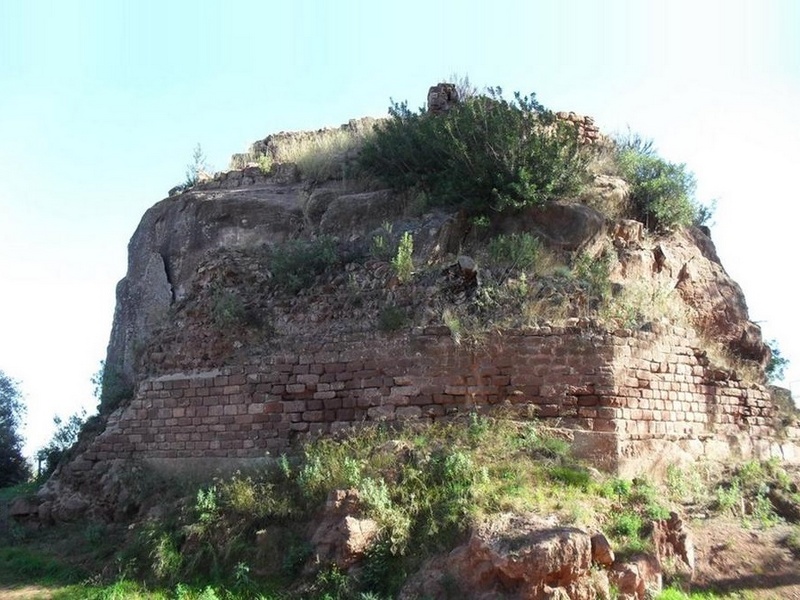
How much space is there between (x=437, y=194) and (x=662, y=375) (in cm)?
430

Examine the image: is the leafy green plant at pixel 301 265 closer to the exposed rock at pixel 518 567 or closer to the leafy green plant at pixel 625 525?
the exposed rock at pixel 518 567

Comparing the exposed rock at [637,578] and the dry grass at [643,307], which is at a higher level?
the dry grass at [643,307]

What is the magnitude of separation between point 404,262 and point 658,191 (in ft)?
15.2

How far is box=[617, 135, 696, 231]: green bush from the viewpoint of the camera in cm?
1317

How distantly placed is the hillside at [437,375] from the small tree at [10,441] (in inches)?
155

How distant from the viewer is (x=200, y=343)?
11406 mm

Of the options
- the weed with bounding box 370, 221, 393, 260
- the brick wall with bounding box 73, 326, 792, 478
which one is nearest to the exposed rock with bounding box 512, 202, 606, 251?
the weed with bounding box 370, 221, 393, 260

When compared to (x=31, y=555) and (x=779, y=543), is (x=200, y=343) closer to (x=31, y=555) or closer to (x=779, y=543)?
(x=31, y=555)

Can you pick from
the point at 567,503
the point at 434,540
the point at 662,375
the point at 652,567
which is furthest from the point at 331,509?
the point at 662,375

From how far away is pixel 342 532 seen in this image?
8.14 meters

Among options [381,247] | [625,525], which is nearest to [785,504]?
[625,525]

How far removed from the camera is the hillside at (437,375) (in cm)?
827

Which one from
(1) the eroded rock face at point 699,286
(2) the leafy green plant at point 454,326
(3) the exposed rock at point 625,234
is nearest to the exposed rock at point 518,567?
(2) the leafy green plant at point 454,326

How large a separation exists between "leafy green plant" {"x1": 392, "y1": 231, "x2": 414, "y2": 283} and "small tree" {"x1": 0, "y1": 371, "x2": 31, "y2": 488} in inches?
341
